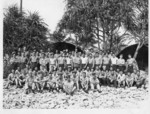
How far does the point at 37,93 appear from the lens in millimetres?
7355

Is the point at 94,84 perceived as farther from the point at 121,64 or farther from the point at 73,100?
the point at 121,64

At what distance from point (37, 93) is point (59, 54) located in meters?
1.67

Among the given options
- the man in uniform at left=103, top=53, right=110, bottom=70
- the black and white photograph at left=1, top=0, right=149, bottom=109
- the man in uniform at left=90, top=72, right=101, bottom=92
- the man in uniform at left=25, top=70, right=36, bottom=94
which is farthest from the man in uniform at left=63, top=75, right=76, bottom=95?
the man in uniform at left=103, top=53, right=110, bottom=70

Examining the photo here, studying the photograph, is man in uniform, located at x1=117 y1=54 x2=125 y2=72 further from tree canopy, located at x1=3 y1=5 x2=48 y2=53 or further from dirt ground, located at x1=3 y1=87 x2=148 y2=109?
tree canopy, located at x1=3 y1=5 x2=48 y2=53

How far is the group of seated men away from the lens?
25.0ft

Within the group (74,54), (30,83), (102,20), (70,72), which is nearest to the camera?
(30,83)

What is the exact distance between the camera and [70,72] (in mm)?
8055

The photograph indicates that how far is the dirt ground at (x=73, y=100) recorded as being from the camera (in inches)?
269

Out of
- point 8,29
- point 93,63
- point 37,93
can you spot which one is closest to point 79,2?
point 93,63

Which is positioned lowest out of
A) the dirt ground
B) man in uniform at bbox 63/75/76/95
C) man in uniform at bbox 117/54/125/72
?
the dirt ground

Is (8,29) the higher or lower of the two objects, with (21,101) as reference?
higher

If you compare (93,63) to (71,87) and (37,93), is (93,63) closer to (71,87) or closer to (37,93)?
(71,87)

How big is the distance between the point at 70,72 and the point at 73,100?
118 centimetres

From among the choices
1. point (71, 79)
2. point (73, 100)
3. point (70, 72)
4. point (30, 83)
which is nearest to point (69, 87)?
point (71, 79)
